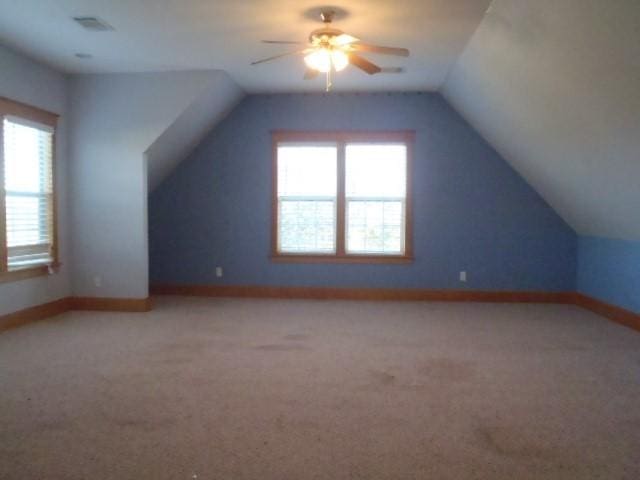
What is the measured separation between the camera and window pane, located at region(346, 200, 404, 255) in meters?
6.72

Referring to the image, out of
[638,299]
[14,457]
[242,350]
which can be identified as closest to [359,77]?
[242,350]

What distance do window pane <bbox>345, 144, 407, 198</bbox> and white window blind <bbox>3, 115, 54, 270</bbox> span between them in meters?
3.64

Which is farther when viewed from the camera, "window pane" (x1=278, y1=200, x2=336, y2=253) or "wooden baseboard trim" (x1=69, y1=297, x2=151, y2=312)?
"window pane" (x1=278, y1=200, x2=336, y2=253)

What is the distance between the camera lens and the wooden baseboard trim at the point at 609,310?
16.8 ft

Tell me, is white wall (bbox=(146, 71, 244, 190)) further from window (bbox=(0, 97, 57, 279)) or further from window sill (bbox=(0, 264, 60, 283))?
window sill (bbox=(0, 264, 60, 283))

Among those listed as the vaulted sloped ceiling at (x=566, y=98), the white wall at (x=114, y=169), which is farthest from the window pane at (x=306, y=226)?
the vaulted sloped ceiling at (x=566, y=98)

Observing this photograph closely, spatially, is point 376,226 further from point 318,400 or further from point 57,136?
point 57,136

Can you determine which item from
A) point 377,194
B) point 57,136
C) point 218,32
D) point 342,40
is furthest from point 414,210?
point 57,136

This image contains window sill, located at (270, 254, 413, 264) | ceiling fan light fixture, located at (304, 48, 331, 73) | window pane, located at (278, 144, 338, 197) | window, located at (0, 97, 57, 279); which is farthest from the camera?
window pane, located at (278, 144, 338, 197)

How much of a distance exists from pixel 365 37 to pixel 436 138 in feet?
8.12

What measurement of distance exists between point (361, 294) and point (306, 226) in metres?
1.20

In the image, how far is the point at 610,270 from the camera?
18.6 feet

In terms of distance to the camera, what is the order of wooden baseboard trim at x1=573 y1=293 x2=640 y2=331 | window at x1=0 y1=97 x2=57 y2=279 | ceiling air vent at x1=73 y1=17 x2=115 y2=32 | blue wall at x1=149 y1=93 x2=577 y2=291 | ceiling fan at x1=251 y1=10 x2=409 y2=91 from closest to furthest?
ceiling fan at x1=251 y1=10 x2=409 y2=91 < ceiling air vent at x1=73 y1=17 x2=115 y2=32 < window at x1=0 y1=97 x2=57 y2=279 < wooden baseboard trim at x1=573 y1=293 x2=640 y2=331 < blue wall at x1=149 y1=93 x2=577 y2=291

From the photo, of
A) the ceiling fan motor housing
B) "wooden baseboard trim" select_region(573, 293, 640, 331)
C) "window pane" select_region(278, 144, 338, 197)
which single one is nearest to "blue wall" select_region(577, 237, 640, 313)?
"wooden baseboard trim" select_region(573, 293, 640, 331)
